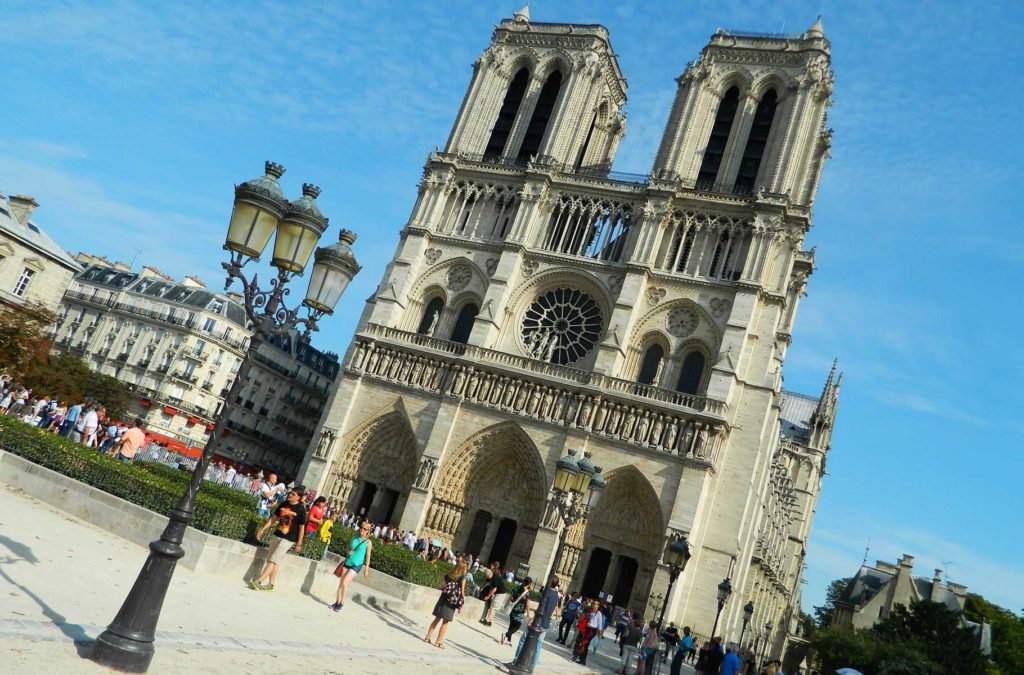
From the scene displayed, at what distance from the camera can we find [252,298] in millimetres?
7699

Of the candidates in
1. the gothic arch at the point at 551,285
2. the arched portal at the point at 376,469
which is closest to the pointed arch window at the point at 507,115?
the gothic arch at the point at 551,285

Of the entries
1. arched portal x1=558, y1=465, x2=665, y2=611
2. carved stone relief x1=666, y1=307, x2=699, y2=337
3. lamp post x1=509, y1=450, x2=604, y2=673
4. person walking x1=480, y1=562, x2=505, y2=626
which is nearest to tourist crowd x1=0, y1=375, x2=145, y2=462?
person walking x1=480, y1=562, x2=505, y2=626

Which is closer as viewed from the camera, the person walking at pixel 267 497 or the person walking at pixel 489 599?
the person walking at pixel 489 599

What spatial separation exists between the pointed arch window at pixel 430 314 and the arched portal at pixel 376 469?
13.0 feet

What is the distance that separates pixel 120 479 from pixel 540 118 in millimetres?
25316

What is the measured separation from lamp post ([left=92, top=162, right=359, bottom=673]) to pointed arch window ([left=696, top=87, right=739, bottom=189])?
24894 millimetres

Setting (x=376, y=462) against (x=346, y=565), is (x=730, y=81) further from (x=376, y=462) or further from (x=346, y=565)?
(x=346, y=565)

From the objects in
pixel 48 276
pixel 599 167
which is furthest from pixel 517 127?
pixel 48 276

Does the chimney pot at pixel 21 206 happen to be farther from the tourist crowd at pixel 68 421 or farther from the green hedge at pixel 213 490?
the green hedge at pixel 213 490

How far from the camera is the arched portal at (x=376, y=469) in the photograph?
30.1 metres

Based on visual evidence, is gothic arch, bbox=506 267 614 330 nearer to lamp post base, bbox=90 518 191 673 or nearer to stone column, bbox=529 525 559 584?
stone column, bbox=529 525 559 584

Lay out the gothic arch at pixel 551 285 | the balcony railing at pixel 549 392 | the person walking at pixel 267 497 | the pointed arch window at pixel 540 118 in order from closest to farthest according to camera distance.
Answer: the person walking at pixel 267 497, the balcony railing at pixel 549 392, the gothic arch at pixel 551 285, the pointed arch window at pixel 540 118

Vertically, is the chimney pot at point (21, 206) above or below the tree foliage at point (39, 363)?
above

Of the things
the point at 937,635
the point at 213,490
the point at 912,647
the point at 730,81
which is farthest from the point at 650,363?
the point at 213,490
